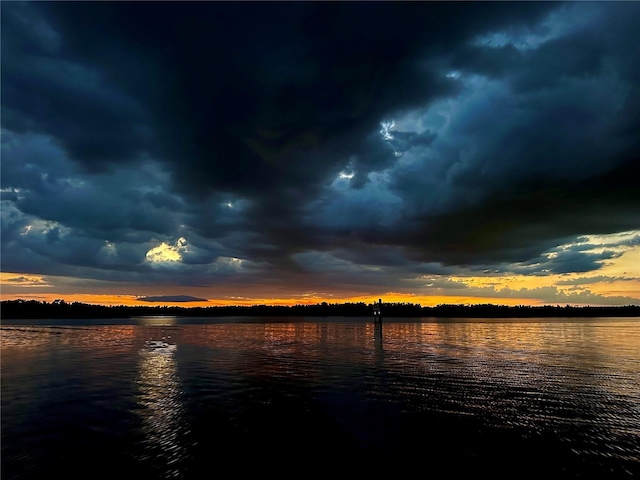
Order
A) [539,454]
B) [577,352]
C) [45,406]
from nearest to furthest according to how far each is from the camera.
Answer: [539,454] < [45,406] < [577,352]

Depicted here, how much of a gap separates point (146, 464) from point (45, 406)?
14076mm

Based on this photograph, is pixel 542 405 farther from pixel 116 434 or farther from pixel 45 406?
pixel 45 406

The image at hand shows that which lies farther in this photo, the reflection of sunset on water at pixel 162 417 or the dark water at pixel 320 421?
the reflection of sunset on water at pixel 162 417

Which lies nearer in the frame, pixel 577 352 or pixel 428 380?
pixel 428 380

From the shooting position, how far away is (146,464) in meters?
14.5

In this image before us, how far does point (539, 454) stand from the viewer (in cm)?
1585

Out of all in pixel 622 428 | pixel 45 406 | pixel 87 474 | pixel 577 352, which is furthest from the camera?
pixel 577 352

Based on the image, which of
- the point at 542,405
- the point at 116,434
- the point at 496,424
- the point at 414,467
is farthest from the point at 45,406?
the point at 542,405

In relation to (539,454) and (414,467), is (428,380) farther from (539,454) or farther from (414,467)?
(414,467)

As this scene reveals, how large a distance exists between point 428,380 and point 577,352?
35412 millimetres

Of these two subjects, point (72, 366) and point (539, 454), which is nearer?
point (539, 454)

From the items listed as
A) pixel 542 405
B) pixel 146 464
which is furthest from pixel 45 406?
pixel 542 405

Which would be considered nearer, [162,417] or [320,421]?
[320,421]

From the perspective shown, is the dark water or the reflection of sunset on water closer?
the dark water
